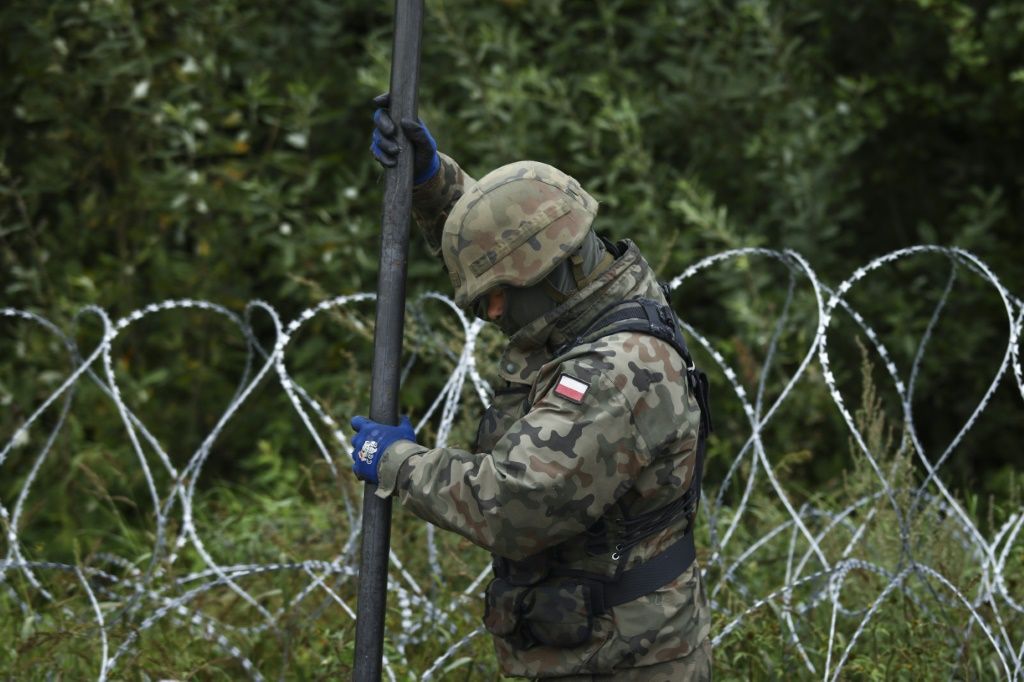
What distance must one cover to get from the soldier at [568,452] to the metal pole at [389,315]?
61 millimetres

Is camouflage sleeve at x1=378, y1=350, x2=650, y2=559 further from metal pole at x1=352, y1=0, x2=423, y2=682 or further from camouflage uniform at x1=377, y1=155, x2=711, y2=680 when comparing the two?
metal pole at x1=352, y1=0, x2=423, y2=682

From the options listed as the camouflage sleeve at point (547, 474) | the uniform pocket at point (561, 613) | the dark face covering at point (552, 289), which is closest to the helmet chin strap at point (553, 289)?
the dark face covering at point (552, 289)

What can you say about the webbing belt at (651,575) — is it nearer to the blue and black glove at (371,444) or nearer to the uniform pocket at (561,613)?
the uniform pocket at (561,613)

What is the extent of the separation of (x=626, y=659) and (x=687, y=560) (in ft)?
0.83

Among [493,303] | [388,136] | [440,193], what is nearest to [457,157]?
[440,193]

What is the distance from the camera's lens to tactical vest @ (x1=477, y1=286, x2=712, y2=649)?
270 centimetres

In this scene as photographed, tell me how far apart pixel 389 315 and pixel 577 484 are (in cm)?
61

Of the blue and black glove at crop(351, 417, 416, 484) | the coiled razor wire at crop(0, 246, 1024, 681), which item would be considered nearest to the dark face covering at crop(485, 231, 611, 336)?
the blue and black glove at crop(351, 417, 416, 484)

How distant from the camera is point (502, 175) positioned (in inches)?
106

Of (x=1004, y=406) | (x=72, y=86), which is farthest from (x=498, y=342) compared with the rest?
(x=1004, y=406)

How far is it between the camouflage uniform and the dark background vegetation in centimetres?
269

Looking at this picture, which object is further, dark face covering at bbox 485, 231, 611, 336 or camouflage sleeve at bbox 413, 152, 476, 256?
camouflage sleeve at bbox 413, 152, 476, 256

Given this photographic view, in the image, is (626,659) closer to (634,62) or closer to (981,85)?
(634,62)

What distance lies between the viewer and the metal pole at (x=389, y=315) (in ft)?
9.38
